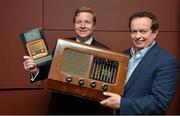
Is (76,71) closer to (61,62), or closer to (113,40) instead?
(61,62)

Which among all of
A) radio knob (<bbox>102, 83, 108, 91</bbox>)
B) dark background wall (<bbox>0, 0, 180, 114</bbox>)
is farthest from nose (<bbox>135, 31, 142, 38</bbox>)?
dark background wall (<bbox>0, 0, 180, 114</bbox>)

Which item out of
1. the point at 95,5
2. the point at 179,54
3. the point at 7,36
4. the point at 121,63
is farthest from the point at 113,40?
the point at 121,63

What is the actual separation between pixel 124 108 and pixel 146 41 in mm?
310

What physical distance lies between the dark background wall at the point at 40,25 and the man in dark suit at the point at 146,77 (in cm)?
78

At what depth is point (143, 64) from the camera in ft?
4.74

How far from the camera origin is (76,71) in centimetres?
144

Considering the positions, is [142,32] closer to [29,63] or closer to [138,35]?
[138,35]

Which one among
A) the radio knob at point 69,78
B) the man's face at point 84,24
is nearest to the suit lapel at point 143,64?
the radio knob at point 69,78

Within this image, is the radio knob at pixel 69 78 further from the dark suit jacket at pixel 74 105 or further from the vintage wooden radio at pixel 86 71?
the dark suit jacket at pixel 74 105

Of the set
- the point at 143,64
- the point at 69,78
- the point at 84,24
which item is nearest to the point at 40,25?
the point at 84,24

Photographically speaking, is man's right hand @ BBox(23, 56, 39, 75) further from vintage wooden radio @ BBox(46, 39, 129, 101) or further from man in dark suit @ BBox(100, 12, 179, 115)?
man in dark suit @ BBox(100, 12, 179, 115)

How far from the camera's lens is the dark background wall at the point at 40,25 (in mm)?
2146

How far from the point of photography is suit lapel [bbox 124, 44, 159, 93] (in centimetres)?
143

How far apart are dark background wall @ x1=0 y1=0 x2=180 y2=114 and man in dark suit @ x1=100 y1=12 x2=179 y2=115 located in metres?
0.78
